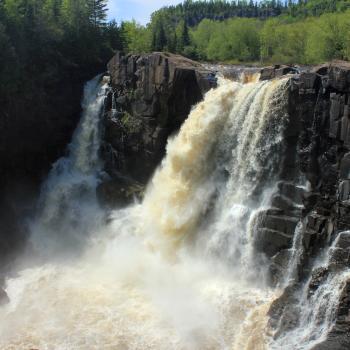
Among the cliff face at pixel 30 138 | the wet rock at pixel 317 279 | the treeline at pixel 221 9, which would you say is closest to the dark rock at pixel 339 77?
the wet rock at pixel 317 279

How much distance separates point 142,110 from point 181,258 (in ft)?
40.3

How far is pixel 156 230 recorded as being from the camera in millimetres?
32500

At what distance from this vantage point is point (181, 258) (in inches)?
1203

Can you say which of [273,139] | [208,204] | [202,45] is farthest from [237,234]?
[202,45]

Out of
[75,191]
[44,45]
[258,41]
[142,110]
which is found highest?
[258,41]

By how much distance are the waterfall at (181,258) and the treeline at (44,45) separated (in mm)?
12632

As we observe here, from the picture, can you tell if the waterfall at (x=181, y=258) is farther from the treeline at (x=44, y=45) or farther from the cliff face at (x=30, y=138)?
the treeline at (x=44, y=45)

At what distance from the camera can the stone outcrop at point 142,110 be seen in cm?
3425

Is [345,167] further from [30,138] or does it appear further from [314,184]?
[30,138]

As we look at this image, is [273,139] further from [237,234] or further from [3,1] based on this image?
[3,1]

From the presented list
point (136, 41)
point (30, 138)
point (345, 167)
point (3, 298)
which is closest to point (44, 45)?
point (30, 138)

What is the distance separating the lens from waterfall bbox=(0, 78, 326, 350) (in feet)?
80.2

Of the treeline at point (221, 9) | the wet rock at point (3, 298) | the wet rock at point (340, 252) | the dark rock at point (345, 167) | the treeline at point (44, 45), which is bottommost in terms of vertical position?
the wet rock at point (3, 298)

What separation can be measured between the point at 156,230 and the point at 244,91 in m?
10.5
